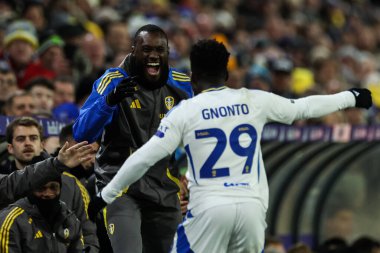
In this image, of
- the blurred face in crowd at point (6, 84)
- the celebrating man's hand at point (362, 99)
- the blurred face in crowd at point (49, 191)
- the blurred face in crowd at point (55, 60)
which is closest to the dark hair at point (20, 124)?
the blurred face in crowd at point (49, 191)

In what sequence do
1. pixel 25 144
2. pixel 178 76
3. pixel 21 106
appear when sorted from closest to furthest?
pixel 178 76 < pixel 25 144 < pixel 21 106

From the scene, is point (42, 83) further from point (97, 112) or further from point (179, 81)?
point (97, 112)

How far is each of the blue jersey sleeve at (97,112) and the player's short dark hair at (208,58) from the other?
768 millimetres

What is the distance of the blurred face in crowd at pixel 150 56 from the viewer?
6.64 metres

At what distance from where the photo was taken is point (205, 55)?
19.3 feet

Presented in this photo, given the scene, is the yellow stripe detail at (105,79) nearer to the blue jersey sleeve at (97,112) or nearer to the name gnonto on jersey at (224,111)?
the blue jersey sleeve at (97,112)

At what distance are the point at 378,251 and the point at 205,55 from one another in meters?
5.15

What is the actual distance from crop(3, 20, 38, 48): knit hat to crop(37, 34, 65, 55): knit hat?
0.09 m

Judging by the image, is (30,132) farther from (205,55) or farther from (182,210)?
(205,55)

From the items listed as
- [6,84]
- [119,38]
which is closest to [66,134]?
[6,84]

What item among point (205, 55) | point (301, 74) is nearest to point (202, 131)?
point (205, 55)

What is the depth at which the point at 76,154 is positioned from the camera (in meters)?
6.24

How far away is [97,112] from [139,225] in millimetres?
769

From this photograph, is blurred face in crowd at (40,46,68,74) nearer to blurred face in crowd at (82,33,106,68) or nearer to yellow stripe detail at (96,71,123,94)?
Result: blurred face in crowd at (82,33,106,68)
